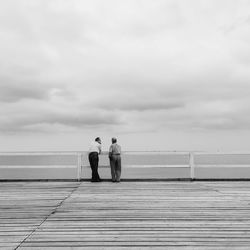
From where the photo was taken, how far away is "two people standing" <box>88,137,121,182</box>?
568 inches

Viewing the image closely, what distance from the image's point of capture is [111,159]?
14727mm

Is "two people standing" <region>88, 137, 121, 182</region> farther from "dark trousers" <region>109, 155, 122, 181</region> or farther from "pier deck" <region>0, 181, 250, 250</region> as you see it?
"pier deck" <region>0, 181, 250, 250</region>

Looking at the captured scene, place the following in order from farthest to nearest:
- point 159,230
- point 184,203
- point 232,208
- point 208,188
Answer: point 208,188
point 184,203
point 232,208
point 159,230

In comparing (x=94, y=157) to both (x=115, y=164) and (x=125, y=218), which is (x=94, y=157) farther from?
(x=125, y=218)

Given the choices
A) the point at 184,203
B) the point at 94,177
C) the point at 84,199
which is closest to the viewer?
the point at 184,203

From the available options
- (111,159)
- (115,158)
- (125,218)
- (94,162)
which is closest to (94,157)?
(94,162)

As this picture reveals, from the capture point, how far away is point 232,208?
8.61 m

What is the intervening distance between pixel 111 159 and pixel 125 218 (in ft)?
23.9

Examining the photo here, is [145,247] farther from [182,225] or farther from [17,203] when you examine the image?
[17,203]

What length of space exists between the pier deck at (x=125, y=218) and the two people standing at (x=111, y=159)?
208cm

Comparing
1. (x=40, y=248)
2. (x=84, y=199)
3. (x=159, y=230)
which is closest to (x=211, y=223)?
(x=159, y=230)

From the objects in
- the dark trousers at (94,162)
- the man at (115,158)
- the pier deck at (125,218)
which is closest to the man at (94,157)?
the dark trousers at (94,162)

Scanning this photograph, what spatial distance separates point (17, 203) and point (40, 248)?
4.27 metres

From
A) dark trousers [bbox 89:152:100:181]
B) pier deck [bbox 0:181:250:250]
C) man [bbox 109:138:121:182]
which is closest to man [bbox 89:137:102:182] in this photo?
dark trousers [bbox 89:152:100:181]
